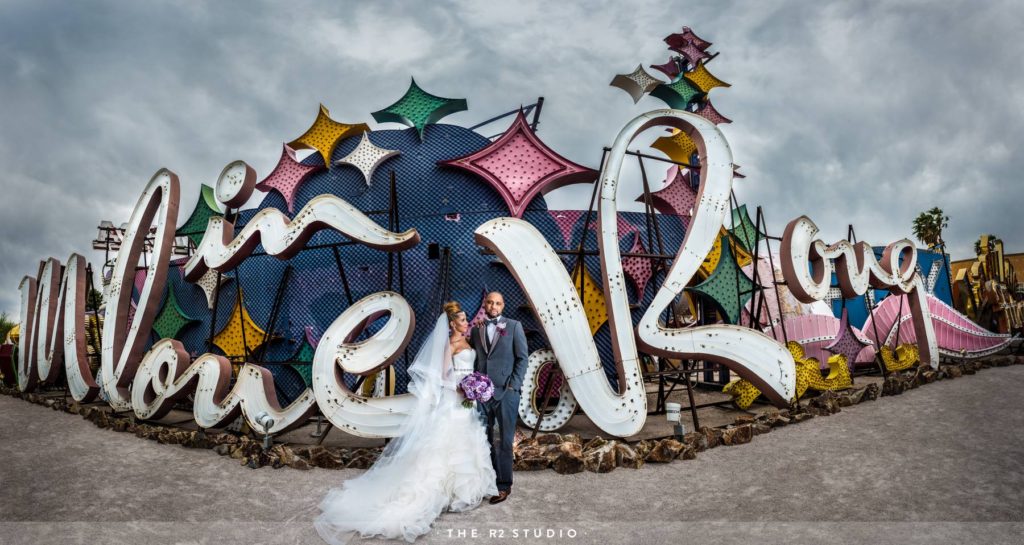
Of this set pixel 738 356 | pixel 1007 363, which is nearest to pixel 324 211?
pixel 738 356

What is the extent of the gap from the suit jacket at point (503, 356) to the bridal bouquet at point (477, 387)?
173mm

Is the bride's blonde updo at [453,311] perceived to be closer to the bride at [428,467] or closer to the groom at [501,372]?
the bride at [428,467]

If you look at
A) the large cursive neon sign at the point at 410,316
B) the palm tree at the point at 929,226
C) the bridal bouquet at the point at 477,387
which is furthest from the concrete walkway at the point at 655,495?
the palm tree at the point at 929,226

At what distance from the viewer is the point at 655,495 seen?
17.0 feet

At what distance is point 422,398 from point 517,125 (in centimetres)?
527

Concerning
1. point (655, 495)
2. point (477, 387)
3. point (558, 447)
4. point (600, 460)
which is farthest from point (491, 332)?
point (655, 495)

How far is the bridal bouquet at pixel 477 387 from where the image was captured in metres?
4.80

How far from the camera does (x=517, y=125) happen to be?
8.84 metres

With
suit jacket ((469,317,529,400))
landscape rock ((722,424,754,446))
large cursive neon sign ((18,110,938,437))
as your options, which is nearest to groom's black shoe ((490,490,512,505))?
suit jacket ((469,317,529,400))

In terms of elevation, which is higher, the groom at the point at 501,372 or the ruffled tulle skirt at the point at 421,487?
the groom at the point at 501,372

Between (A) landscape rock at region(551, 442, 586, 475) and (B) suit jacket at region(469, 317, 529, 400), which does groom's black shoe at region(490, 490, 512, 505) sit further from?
(A) landscape rock at region(551, 442, 586, 475)

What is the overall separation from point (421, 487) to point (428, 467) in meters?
0.18

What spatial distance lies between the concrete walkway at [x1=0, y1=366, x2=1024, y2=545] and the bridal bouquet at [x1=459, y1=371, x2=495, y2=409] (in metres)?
0.99

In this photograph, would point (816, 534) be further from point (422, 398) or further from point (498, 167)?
point (498, 167)
